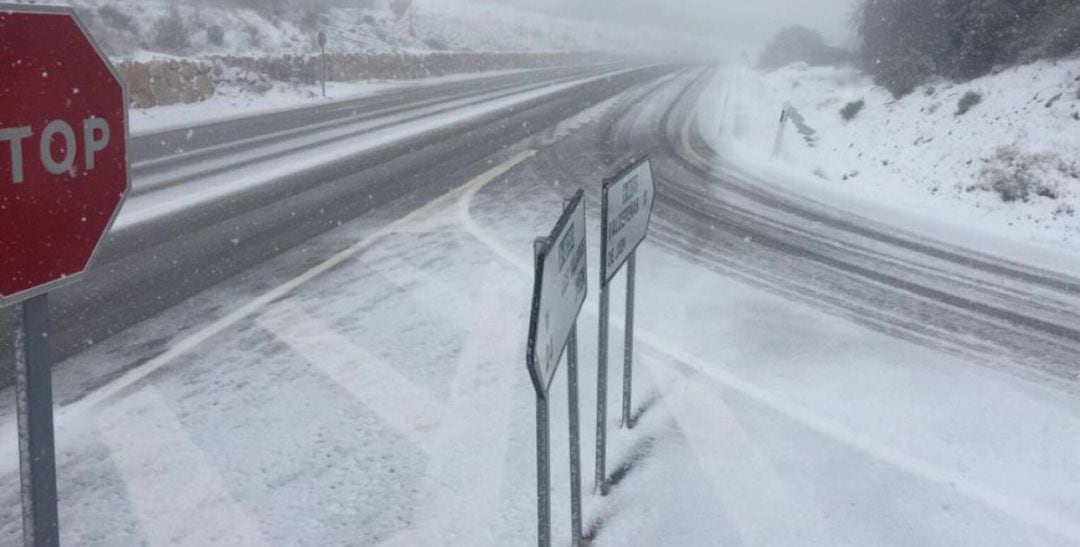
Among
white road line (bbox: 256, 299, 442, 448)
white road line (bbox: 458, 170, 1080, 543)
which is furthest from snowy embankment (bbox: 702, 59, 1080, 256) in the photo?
white road line (bbox: 256, 299, 442, 448)

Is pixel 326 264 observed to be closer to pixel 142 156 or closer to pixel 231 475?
pixel 231 475

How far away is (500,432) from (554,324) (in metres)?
1.87

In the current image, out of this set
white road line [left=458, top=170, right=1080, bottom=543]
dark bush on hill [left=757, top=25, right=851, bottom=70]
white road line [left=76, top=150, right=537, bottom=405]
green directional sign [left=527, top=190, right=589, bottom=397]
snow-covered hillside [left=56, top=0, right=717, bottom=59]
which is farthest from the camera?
dark bush on hill [left=757, top=25, right=851, bottom=70]

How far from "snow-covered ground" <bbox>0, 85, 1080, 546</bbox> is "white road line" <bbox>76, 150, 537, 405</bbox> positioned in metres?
0.03

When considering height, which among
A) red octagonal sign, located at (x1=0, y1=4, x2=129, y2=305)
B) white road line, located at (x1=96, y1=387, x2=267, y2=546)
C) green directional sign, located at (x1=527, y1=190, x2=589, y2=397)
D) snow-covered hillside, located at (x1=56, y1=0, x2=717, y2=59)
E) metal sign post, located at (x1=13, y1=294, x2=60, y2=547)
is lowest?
white road line, located at (x1=96, y1=387, x2=267, y2=546)

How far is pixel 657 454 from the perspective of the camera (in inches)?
153

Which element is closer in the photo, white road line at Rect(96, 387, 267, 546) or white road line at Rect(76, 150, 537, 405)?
white road line at Rect(96, 387, 267, 546)

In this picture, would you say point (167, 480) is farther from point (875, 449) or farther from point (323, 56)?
point (323, 56)

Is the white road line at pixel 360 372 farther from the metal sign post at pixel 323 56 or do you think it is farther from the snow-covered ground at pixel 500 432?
the metal sign post at pixel 323 56

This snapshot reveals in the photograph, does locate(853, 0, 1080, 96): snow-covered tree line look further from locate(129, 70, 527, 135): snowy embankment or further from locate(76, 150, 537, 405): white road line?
locate(129, 70, 527, 135): snowy embankment

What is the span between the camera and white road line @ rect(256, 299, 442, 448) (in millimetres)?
4070

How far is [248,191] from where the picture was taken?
9.40 m

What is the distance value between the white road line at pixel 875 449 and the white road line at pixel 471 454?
1.14 m

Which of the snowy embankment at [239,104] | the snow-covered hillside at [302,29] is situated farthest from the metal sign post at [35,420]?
the snow-covered hillside at [302,29]
